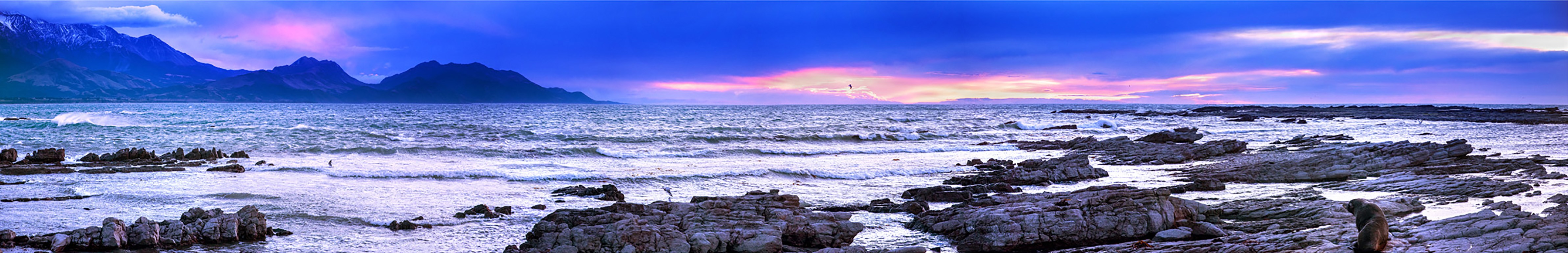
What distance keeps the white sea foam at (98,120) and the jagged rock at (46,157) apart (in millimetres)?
31864

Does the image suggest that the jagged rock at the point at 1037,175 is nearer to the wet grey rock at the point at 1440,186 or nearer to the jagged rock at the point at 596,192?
→ the wet grey rock at the point at 1440,186

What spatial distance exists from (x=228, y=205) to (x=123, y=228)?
5728 millimetres

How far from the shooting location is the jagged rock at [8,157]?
76.1ft

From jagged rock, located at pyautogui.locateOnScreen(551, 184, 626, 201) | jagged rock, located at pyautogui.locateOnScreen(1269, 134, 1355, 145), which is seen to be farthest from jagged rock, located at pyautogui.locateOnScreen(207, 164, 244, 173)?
jagged rock, located at pyautogui.locateOnScreen(1269, 134, 1355, 145)

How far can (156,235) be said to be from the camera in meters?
10.6

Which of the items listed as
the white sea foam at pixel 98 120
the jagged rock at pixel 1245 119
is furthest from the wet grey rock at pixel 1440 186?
the white sea foam at pixel 98 120

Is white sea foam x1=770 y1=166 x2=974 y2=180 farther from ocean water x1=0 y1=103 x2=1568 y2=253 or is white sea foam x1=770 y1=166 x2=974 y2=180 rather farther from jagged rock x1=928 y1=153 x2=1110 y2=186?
jagged rock x1=928 y1=153 x2=1110 y2=186

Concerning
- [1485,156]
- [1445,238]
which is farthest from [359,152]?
[1485,156]

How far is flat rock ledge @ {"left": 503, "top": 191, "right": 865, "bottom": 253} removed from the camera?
9.90 metres

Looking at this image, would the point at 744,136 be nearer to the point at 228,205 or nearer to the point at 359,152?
the point at 359,152

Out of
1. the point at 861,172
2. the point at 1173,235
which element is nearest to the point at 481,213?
the point at 1173,235

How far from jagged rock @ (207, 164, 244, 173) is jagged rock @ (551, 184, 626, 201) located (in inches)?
419

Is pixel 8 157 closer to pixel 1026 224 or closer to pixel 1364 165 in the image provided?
pixel 1026 224

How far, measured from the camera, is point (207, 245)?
35.5 feet
